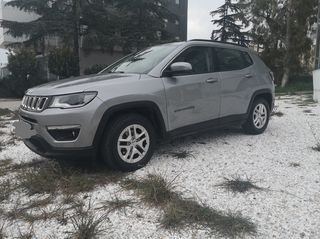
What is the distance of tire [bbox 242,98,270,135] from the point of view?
6.25 m

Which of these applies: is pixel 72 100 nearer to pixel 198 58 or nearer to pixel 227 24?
pixel 198 58

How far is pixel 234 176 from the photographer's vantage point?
13.9ft

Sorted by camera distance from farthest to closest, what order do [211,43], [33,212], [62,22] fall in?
[62,22]
[211,43]
[33,212]

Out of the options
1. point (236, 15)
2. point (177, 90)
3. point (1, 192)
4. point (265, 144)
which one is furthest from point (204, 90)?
point (236, 15)

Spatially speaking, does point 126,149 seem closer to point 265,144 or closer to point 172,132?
point 172,132

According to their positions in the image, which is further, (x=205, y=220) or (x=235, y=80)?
(x=235, y=80)

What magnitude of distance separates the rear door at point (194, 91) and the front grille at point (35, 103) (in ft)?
4.92

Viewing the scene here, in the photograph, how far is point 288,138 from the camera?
6.13m

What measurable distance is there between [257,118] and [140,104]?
112 inches

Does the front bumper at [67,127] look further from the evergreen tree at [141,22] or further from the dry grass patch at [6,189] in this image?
the evergreen tree at [141,22]

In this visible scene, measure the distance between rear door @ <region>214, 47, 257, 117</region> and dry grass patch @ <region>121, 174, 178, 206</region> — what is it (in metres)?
2.05

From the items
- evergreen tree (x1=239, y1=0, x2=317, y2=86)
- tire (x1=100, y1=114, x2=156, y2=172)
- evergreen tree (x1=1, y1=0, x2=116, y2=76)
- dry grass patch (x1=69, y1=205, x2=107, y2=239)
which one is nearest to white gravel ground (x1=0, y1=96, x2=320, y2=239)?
dry grass patch (x1=69, y1=205, x2=107, y2=239)

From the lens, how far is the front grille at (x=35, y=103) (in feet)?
13.2

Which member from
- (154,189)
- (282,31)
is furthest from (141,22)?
(154,189)
